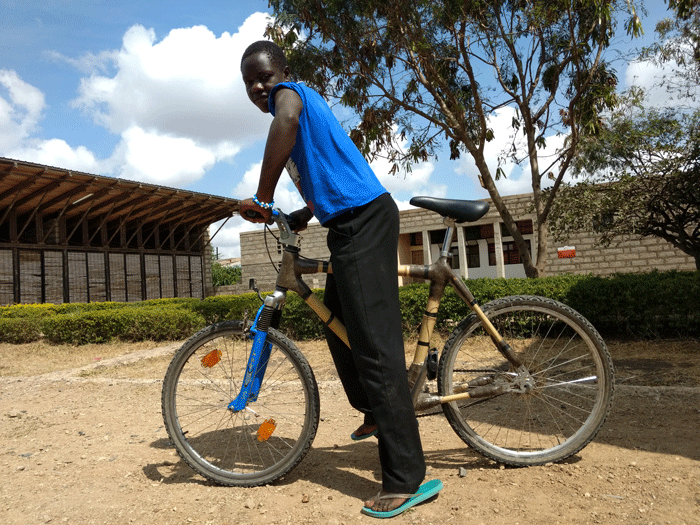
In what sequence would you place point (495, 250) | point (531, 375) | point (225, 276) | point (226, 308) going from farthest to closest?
point (225, 276) → point (495, 250) → point (226, 308) → point (531, 375)

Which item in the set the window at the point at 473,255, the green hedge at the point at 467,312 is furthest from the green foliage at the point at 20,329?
the window at the point at 473,255

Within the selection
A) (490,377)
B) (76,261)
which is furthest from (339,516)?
(76,261)

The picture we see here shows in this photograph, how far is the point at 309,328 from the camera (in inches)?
330

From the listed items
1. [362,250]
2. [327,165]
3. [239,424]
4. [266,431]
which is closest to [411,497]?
[266,431]

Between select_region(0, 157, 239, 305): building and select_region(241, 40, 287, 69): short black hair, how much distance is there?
1372 cm

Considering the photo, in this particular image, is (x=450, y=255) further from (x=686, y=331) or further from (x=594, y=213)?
(x=594, y=213)

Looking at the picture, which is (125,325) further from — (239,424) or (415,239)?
(415,239)

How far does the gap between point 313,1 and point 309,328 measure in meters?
6.59

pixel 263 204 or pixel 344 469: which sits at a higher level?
pixel 263 204

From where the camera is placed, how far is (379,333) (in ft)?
6.89

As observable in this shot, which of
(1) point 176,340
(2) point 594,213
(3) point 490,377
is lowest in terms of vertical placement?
(1) point 176,340

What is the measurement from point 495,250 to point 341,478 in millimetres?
23228

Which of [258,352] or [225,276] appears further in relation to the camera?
[225,276]

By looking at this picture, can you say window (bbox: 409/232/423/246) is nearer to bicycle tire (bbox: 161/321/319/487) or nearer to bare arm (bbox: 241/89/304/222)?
bicycle tire (bbox: 161/321/319/487)
